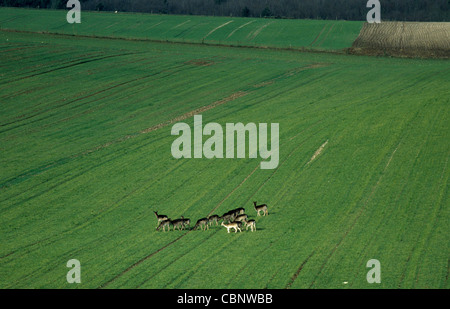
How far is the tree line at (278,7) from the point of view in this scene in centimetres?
11144

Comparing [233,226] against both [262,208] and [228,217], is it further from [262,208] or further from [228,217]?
[262,208]

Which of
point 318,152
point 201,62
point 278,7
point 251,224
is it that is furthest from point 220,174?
point 278,7

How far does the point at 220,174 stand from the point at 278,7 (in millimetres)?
87472

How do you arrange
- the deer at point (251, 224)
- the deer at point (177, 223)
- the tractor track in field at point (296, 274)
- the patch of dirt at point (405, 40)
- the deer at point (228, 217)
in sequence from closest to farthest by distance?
the tractor track in field at point (296, 274) → the deer at point (251, 224) → the deer at point (177, 223) → the deer at point (228, 217) → the patch of dirt at point (405, 40)

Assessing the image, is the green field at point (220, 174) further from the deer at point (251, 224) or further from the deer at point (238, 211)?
the deer at point (238, 211)

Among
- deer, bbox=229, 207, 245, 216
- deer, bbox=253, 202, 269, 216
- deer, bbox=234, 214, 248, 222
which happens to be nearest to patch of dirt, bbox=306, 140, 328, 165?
deer, bbox=253, 202, 269, 216

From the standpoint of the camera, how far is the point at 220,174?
38.5 m

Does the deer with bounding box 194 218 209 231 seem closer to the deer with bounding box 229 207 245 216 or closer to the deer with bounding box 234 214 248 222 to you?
the deer with bounding box 229 207 245 216

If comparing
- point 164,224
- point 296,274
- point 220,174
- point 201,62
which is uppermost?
point 201,62

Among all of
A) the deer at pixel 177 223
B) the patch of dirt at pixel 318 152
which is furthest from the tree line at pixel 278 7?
the deer at pixel 177 223

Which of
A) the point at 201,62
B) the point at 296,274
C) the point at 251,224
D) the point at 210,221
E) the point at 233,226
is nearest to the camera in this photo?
the point at 296,274

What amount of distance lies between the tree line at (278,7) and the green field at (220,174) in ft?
134

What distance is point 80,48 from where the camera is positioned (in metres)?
79.2
